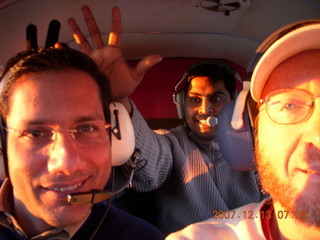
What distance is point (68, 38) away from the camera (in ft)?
7.36

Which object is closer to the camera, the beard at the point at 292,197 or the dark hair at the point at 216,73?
the beard at the point at 292,197

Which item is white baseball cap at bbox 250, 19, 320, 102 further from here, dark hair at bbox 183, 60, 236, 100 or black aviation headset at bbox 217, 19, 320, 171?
dark hair at bbox 183, 60, 236, 100

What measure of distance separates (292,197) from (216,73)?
4.99ft

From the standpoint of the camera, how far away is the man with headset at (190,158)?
1.64 metres

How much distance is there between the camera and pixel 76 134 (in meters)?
1.17

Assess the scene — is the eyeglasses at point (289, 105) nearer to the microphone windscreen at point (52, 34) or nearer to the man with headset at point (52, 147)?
the man with headset at point (52, 147)

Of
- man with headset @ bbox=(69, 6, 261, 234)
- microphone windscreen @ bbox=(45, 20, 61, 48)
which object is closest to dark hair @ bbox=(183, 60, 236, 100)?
man with headset @ bbox=(69, 6, 261, 234)

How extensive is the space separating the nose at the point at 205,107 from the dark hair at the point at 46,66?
1.11 meters

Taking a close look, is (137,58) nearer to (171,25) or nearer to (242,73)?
(171,25)

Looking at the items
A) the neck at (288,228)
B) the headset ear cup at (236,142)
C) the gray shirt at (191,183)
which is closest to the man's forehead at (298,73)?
the headset ear cup at (236,142)

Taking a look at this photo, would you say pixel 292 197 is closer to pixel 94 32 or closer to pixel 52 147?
pixel 52 147

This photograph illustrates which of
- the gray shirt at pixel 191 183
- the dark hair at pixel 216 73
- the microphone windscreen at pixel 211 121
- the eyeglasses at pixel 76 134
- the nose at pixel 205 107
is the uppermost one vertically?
the dark hair at pixel 216 73

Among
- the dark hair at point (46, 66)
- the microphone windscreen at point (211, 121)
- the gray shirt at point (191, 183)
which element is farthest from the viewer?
the microphone windscreen at point (211, 121)

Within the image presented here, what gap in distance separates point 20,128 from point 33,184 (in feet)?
0.68
